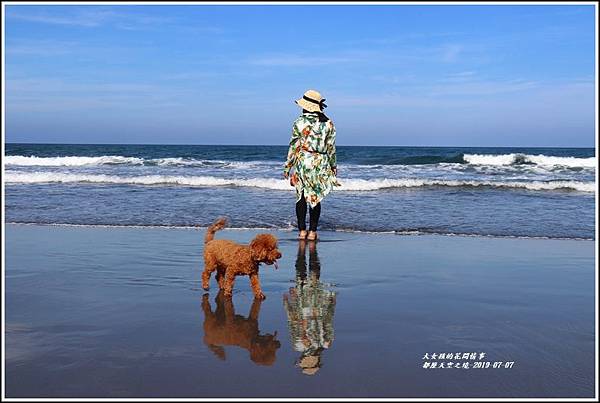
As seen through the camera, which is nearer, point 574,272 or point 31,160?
point 574,272

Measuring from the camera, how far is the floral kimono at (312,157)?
7.92 metres

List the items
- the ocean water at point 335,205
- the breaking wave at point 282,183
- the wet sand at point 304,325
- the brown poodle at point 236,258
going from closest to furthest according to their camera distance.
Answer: the wet sand at point 304,325 < the brown poodle at point 236,258 < the ocean water at point 335,205 < the breaking wave at point 282,183

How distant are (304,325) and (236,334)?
467 millimetres

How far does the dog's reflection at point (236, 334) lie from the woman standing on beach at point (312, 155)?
11.8 feet

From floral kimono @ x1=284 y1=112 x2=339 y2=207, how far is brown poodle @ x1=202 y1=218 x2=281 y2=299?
313 cm

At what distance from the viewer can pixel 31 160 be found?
34.0m

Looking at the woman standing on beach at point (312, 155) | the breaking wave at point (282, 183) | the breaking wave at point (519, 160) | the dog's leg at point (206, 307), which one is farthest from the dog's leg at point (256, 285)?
the breaking wave at point (519, 160)

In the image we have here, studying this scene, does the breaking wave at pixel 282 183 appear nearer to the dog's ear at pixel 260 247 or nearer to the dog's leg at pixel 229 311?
the dog's leg at pixel 229 311

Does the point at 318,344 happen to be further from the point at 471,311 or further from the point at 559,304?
the point at 559,304

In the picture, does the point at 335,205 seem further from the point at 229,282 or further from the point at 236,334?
the point at 236,334

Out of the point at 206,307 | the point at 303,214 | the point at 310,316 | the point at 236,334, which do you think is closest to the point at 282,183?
the point at 303,214

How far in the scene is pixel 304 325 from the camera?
3977mm

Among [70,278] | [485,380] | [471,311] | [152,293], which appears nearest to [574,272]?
[471,311]

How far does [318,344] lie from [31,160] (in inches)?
1345
